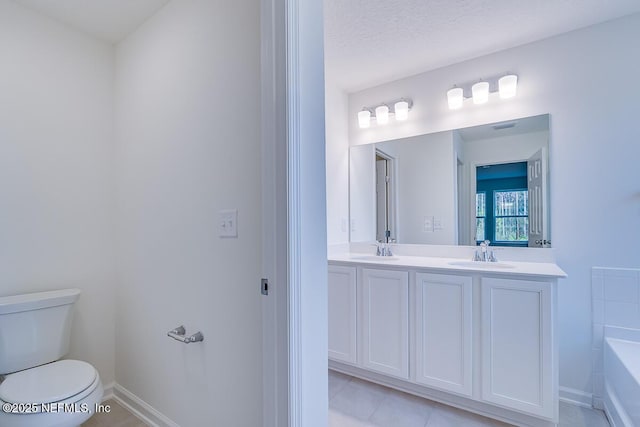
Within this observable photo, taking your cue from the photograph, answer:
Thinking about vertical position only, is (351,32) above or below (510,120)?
above

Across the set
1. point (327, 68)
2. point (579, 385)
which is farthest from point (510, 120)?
point (579, 385)

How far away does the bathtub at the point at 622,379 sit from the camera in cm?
141

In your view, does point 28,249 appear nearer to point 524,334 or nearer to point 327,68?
point 327,68

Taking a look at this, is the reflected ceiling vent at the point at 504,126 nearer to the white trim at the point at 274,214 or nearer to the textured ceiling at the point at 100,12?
the white trim at the point at 274,214

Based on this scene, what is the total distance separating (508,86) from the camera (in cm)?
208

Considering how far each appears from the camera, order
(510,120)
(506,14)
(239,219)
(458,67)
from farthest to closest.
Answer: (458,67) → (510,120) → (506,14) → (239,219)

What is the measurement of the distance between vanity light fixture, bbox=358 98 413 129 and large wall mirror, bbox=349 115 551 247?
0.21 meters

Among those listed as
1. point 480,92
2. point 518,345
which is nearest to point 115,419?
point 518,345

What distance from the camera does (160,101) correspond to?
1.63 m

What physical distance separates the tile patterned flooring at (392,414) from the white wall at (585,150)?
0.71 feet

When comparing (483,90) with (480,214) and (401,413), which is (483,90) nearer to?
(480,214)

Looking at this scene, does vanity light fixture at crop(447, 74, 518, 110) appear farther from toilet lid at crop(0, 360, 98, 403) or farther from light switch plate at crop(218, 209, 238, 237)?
toilet lid at crop(0, 360, 98, 403)

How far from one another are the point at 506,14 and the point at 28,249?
3111 millimetres

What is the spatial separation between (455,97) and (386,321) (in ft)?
5.82
